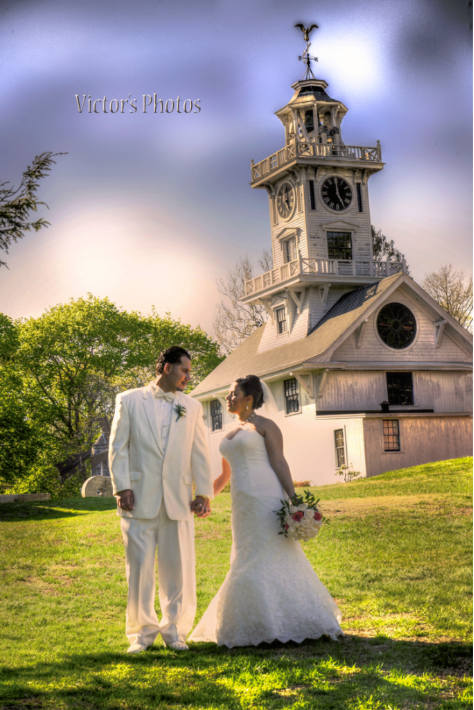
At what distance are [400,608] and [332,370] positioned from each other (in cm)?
152

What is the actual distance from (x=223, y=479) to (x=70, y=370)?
4.49ft

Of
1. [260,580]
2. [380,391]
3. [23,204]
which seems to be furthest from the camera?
[23,204]

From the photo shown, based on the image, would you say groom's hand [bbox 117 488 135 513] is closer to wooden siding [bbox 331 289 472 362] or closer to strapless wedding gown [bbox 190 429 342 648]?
strapless wedding gown [bbox 190 429 342 648]

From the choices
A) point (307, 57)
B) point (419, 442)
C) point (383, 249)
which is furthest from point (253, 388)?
point (307, 57)

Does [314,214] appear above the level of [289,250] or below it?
above

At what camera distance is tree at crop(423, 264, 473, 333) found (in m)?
4.35

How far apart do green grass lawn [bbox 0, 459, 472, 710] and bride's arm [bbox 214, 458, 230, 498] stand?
18.3 inches

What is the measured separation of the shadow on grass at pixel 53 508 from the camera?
429cm

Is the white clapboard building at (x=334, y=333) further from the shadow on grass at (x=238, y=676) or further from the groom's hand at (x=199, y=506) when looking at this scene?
the shadow on grass at (x=238, y=676)

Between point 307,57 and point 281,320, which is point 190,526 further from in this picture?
point 307,57

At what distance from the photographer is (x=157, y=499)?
376cm

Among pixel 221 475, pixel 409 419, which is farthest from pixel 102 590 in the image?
pixel 409 419

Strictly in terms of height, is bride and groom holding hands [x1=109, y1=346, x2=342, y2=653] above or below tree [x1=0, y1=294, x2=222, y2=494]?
below

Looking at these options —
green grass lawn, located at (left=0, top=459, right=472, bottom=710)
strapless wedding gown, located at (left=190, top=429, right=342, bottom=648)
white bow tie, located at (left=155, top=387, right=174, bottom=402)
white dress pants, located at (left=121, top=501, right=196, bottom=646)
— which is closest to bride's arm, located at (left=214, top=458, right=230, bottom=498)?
strapless wedding gown, located at (left=190, top=429, right=342, bottom=648)
